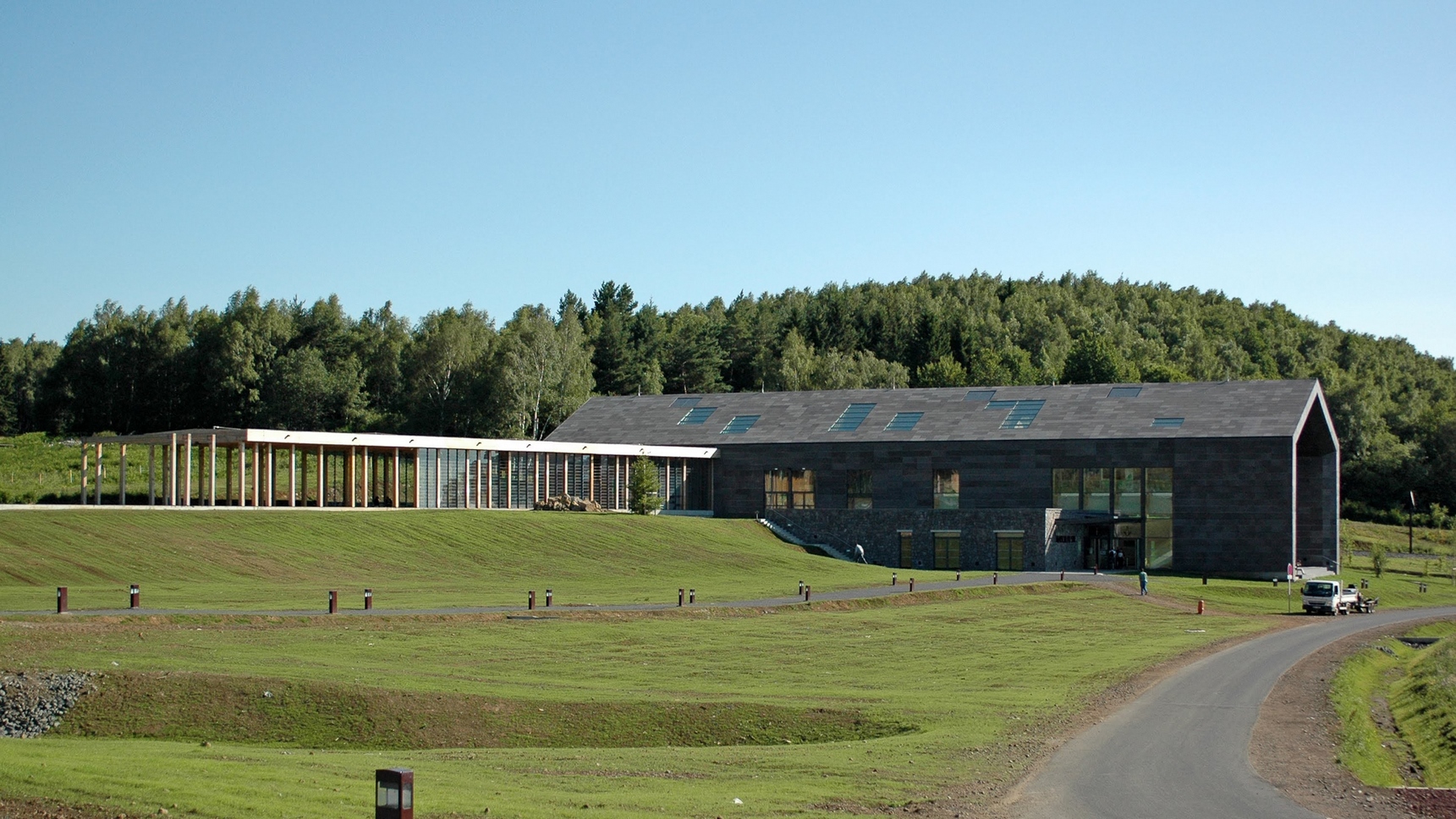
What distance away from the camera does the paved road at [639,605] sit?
3653 cm

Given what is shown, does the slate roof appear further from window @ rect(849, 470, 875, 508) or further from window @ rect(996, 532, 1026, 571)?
window @ rect(996, 532, 1026, 571)

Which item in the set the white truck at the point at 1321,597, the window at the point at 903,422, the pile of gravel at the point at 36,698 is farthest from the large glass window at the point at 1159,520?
the pile of gravel at the point at 36,698

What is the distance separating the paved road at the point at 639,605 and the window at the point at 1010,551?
21.1 ft

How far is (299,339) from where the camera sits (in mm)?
128375

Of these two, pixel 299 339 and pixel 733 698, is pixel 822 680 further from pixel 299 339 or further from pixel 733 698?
pixel 299 339

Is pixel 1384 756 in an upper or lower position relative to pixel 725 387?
lower

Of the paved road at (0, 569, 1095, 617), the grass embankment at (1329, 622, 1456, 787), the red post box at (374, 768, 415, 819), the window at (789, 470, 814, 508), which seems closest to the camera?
the red post box at (374, 768, 415, 819)

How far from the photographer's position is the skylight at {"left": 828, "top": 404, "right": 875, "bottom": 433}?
278 feet

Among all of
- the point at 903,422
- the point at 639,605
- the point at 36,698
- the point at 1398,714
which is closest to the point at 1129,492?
the point at 903,422

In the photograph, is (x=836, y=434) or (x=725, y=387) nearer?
(x=836, y=434)

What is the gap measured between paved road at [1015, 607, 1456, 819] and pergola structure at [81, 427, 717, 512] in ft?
144

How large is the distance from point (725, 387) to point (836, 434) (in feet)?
207

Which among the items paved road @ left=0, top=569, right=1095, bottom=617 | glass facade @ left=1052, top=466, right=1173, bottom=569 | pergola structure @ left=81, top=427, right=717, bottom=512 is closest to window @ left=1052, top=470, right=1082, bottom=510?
glass facade @ left=1052, top=466, right=1173, bottom=569

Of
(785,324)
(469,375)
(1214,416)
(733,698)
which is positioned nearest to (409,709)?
(733,698)
